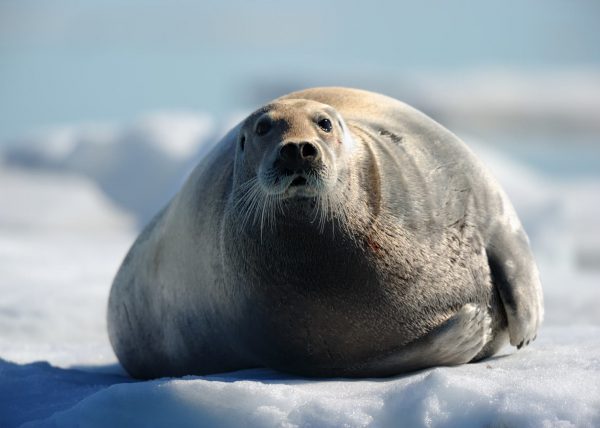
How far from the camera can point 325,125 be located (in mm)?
4098

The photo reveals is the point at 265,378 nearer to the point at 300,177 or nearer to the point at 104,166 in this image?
the point at 300,177

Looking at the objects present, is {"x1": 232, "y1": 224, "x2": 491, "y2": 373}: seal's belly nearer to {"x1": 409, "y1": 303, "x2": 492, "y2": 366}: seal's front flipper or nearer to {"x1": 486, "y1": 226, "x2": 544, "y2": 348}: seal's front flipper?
{"x1": 409, "y1": 303, "x2": 492, "y2": 366}: seal's front flipper

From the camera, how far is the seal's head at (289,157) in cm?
382

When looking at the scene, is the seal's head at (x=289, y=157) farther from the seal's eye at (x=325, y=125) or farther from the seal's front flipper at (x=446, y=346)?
the seal's front flipper at (x=446, y=346)

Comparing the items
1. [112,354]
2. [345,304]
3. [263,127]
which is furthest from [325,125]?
[112,354]

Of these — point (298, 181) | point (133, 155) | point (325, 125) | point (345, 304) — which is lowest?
point (345, 304)

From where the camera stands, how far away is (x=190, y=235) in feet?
15.8

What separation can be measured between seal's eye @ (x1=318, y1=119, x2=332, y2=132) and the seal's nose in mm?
267

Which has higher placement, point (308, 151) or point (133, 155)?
point (133, 155)

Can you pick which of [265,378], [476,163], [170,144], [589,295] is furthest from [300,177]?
[170,144]

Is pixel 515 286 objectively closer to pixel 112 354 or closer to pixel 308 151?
pixel 308 151

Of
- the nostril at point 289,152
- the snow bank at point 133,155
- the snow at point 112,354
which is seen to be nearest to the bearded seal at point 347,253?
the nostril at point 289,152

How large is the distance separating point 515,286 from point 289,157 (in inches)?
47.1

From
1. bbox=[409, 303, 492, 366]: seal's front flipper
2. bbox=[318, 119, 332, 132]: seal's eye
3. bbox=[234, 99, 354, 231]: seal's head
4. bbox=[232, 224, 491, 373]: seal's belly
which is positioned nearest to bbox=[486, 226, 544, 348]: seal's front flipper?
bbox=[409, 303, 492, 366]: seal's front flipper
